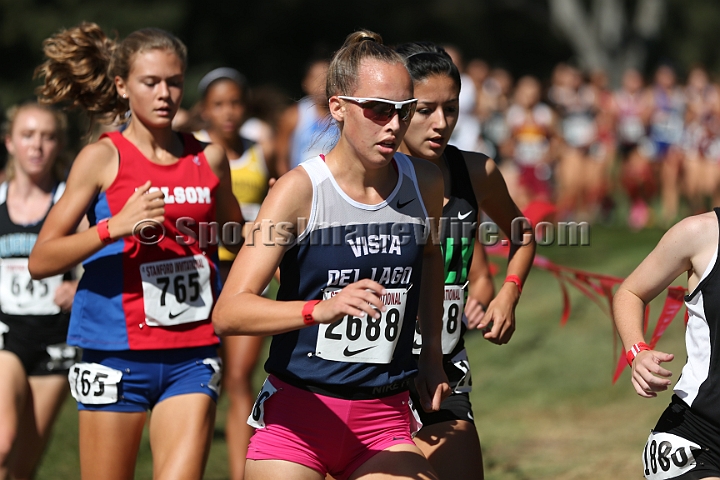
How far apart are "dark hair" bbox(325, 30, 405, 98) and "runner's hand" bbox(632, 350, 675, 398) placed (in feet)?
4.21

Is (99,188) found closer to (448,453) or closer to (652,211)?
(448,453)

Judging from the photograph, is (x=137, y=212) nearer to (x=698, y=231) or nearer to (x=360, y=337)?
(x=360, y=337)

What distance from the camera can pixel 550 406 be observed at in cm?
767

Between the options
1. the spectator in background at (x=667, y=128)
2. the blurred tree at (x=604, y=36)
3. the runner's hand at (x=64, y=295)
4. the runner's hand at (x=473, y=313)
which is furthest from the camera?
the blurred tree at (x=604, y=36)

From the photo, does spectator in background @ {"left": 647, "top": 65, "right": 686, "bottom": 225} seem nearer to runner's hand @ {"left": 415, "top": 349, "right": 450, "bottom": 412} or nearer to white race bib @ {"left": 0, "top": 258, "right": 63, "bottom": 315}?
white race bib @ {"left": 0, "top": 258, "right": 63, "bottom": 315}

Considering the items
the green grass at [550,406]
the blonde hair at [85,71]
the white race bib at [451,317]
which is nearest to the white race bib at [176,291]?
the blonde hair at [85,71]

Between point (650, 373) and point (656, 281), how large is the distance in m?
0.38

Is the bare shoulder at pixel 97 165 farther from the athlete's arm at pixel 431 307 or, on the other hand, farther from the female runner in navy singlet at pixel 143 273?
the athlete's arm at pixel 431 307

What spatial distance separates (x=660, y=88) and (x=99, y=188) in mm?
15115

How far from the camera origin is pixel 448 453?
3.91 m

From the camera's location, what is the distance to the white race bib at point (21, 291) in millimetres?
5109

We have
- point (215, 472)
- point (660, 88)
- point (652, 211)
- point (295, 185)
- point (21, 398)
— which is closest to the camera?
point (295, 185)

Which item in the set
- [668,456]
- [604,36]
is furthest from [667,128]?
[604,36]

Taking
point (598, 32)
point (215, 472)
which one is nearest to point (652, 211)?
point (215, 472)
